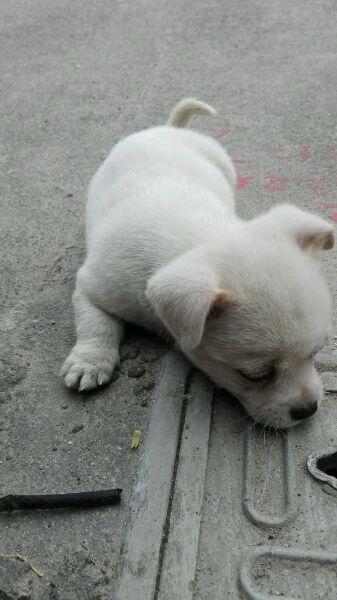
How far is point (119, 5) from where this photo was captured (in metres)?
8.42

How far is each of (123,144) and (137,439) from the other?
2.14m

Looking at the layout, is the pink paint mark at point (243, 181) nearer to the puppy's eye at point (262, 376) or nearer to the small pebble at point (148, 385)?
the small pebble at point (148, 385)

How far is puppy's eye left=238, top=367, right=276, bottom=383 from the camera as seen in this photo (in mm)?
2385

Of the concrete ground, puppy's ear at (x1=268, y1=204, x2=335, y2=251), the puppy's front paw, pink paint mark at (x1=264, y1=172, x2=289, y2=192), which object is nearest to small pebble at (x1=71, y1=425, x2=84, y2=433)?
the concrete ground

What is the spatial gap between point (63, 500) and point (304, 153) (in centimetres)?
347

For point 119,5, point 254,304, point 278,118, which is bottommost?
point 119,5

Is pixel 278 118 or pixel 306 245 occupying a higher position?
pixel 306 245

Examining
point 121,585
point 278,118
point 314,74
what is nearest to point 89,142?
point 278,118

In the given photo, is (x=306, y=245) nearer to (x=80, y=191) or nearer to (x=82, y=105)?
(x=80, y=191)

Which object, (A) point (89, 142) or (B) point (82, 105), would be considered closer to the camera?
(A) point (89, 142)

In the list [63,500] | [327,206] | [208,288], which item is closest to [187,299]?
[208,288]

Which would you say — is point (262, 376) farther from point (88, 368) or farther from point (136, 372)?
point (88, 368)

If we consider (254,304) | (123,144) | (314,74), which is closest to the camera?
(254,304)

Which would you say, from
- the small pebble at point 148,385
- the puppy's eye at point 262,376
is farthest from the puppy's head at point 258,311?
the small pebble at point 148,385
